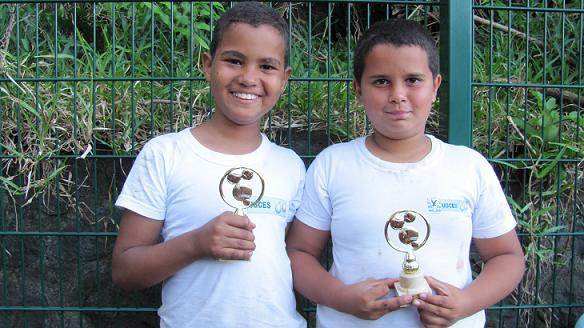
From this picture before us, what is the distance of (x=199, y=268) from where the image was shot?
2.04 m

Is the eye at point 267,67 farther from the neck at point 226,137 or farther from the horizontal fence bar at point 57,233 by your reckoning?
the horizontal fence bar at point 57,233

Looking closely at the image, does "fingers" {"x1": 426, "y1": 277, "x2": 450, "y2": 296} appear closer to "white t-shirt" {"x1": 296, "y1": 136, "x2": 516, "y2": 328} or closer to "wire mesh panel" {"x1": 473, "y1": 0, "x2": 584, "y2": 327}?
"white t-shirt" {"x1": 296, "y1": 136, "x2": 516, "y2": 328}

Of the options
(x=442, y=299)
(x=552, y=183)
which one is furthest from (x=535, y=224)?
(x=442, y=299)

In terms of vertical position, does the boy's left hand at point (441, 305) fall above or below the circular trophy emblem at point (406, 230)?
below

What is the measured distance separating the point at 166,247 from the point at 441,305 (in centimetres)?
79

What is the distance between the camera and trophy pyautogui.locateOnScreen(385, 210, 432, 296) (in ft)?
6.03

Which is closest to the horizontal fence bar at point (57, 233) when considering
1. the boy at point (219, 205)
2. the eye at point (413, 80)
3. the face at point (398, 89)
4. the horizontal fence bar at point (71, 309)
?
the horizontal fence bar at point (71, 309)

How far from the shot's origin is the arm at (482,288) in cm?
189

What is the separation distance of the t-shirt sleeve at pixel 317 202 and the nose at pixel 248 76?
1.10 feet

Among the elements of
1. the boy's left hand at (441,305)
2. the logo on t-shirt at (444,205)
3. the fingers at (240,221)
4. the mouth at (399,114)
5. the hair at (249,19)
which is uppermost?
the hair at (249,19)

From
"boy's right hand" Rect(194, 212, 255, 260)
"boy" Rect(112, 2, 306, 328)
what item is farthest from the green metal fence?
"boy's right hand" Rect(194, 212, 255, 260)

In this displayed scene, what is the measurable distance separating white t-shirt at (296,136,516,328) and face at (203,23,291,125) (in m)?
0.29

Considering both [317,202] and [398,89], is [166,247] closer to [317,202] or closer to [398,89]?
[317,202]

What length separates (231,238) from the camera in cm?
190
